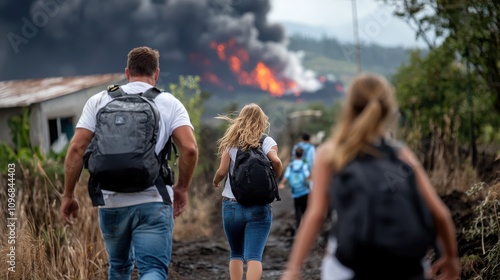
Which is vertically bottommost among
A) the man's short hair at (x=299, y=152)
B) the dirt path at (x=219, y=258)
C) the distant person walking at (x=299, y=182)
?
the dirt path at (x=219, y=258)

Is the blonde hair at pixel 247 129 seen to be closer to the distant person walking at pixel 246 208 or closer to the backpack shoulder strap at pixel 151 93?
the distant person walking at pixel 246 208

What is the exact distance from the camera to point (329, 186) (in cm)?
321

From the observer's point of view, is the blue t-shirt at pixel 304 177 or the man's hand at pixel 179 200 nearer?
the man's hand at pixel 179 200

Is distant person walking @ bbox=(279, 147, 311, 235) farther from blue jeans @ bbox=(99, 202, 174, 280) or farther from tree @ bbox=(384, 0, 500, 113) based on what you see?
blue jeans @ bbox=(99, 202, 174, 280)

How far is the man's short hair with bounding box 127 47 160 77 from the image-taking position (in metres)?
4.91

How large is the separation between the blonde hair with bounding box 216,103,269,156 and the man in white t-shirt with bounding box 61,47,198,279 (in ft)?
3.61

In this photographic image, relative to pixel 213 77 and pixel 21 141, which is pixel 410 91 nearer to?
pixel 21 141

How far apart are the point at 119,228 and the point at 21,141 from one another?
15.4 meters

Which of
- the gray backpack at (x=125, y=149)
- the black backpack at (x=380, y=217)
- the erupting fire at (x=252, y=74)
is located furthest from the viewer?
the erupting fire at (x=252, y=74)

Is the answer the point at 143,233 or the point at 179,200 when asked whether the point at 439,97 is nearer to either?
the point at 179,200

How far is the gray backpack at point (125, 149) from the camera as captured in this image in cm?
445

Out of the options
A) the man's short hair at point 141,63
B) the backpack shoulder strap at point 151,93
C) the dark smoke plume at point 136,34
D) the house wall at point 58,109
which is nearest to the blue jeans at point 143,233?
the backpack shoulder strap at point 151,93

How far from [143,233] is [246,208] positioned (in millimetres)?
1555

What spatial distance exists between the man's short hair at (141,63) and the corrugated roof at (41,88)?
15.4m
